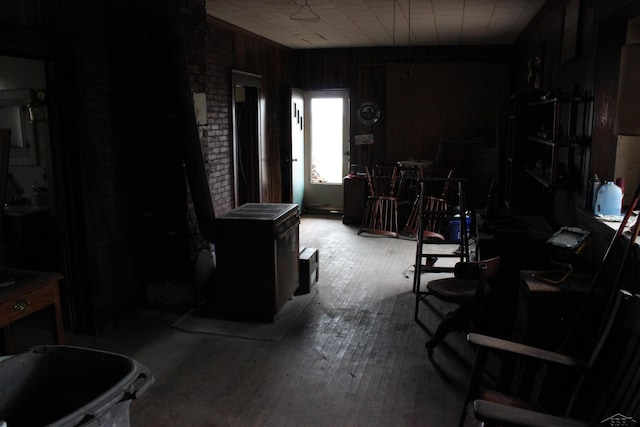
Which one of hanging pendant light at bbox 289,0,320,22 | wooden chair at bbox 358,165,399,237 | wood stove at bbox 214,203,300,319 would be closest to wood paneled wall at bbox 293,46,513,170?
wooden chair at bbox 358,165,399,237

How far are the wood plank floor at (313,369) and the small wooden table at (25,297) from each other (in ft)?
2.43

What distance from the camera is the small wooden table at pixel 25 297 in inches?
107

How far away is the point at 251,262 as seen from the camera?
4191 millimetres

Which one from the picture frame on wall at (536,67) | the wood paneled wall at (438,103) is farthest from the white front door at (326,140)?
the picture frame on wall at (536,67)

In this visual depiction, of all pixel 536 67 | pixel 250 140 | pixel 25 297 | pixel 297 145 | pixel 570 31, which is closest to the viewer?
pixel 25 297

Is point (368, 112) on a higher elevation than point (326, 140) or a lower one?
higher

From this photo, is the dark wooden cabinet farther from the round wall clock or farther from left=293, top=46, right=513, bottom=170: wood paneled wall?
the round wall clock

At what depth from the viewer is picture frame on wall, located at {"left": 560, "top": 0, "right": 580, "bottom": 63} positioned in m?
3.91

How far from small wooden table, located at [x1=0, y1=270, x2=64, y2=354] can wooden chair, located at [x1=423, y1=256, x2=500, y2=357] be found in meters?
2.40

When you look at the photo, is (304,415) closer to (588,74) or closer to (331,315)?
(331,315)

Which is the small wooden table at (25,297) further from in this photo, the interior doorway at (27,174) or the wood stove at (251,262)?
the wood stove at (251,262)

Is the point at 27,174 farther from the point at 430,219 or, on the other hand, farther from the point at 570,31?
the point at 430,219

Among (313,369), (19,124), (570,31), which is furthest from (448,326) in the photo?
(19,124)

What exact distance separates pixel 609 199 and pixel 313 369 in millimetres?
2123
